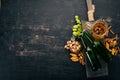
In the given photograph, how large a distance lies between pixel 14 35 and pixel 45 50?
0.37m

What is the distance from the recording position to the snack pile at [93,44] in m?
2.56

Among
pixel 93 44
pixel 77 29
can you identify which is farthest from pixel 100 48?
pixel 77 29

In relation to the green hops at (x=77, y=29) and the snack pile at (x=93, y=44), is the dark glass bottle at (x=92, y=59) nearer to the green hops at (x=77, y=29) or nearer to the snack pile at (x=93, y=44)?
the snack pile at (x=93, y=44)

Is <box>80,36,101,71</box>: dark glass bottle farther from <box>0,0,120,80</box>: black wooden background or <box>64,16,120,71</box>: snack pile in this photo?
<box>0,0,120,80</box>: black wooden background

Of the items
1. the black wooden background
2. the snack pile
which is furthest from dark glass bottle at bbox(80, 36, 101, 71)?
the black wooden background

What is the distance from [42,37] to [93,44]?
56 cm

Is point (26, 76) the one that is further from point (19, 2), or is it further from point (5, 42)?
point (19, 2)

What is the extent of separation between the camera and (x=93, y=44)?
8.45 ft

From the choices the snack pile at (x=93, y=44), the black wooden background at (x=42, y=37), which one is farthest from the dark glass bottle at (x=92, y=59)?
the black wooden background at (x=42, y=37)

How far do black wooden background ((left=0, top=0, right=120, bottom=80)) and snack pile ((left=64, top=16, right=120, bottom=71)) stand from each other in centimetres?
7

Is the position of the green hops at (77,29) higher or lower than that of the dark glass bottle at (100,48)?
higher

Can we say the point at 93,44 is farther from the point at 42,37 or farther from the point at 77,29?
the point at 42,37

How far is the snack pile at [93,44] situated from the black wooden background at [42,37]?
0.25ft

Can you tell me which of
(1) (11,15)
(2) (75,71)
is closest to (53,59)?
(2) (75,71)
